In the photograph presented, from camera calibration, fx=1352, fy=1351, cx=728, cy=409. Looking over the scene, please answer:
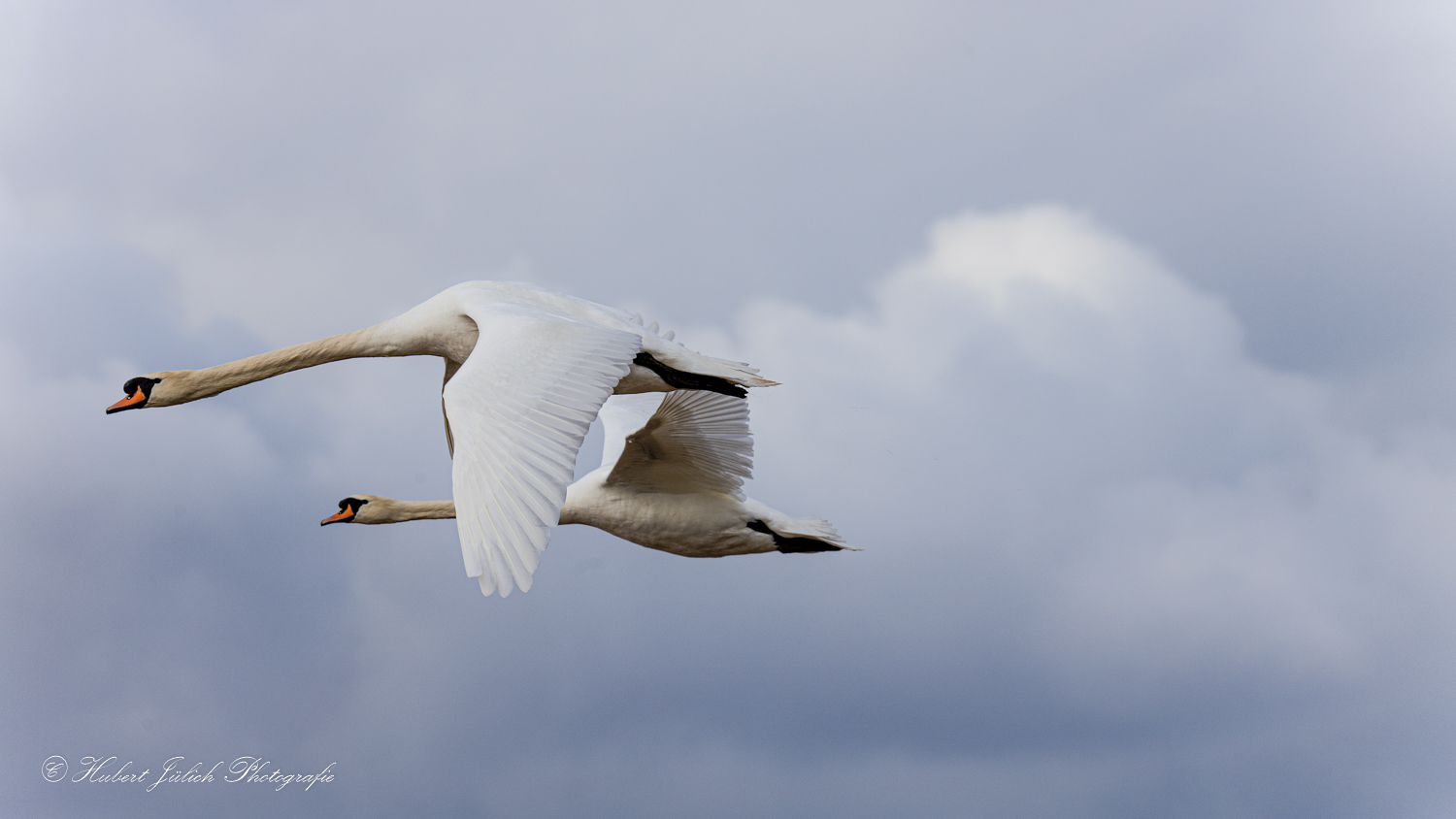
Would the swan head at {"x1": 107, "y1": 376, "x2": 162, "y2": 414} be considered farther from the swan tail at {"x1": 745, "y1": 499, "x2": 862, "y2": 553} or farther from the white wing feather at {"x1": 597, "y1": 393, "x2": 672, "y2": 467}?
the swan tail at {"x1": 745, "y1": 499, "x2": 862, "y2": 553}

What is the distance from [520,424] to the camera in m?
7.52

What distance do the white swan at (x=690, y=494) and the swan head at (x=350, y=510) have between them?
1.95 meters

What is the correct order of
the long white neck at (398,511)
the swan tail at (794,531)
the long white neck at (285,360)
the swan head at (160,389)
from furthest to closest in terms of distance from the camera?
the long white neck at (398,511) < the swan tail at (794,531) < the swan head at (160,389) < the long white neck at (285,360)

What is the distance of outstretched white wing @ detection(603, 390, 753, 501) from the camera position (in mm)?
10914

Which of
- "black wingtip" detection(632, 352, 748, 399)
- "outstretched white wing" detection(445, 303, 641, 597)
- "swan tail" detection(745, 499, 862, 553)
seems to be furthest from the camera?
"swan tail" detection(745, 499, 862, 553)

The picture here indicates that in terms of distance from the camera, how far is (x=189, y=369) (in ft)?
35.0

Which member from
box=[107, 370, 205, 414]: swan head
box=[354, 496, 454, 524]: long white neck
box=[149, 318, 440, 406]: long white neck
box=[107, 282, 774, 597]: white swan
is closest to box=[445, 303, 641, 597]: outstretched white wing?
box=[107, 282, 774, 597]: white swan

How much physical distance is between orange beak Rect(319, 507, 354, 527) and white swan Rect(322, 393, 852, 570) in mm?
2059

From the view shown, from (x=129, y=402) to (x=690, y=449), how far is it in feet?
14.6

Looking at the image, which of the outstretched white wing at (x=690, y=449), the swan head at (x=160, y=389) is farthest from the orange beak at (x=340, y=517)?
the outstretched white wing at (x=690, y=449)

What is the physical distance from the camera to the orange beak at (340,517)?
11.8m

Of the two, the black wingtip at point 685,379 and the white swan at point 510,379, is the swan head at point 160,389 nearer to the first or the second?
the white swan at point 510,379

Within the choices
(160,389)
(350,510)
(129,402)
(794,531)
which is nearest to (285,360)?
(160,389)

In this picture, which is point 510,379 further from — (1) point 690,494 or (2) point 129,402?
(2) point 129,402
